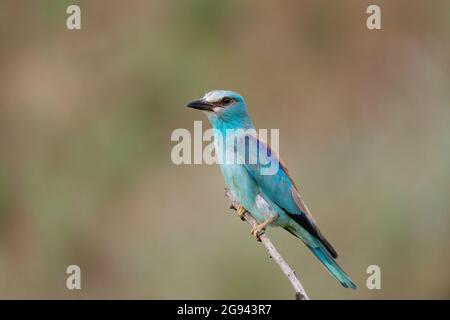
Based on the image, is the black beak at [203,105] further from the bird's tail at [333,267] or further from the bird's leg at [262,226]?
the bird's tail at [333,267]

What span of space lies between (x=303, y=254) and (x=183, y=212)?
1.82 meters

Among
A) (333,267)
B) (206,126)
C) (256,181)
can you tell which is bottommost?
(333,267)

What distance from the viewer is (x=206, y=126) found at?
10.1 meters

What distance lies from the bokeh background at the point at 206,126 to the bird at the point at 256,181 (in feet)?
6.86

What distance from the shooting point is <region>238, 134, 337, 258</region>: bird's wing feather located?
6488 millimetres

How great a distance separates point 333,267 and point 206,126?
12.9 feet

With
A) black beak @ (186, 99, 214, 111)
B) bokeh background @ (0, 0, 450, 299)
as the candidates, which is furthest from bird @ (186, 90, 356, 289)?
bokeh background @ (0, 0, 450, 299)

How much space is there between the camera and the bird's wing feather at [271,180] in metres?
6.49

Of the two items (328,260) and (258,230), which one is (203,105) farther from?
(328,260)

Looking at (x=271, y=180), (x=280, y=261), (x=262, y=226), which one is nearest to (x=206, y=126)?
(x=271, y=180)

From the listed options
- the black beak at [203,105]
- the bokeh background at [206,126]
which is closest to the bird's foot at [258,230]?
the black beak at [203,105]

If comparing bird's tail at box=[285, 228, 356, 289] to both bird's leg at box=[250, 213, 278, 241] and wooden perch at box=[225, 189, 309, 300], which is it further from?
wooden perch at box=[225, 189, 309, 300]

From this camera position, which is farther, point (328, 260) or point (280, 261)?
point (328, 260)
